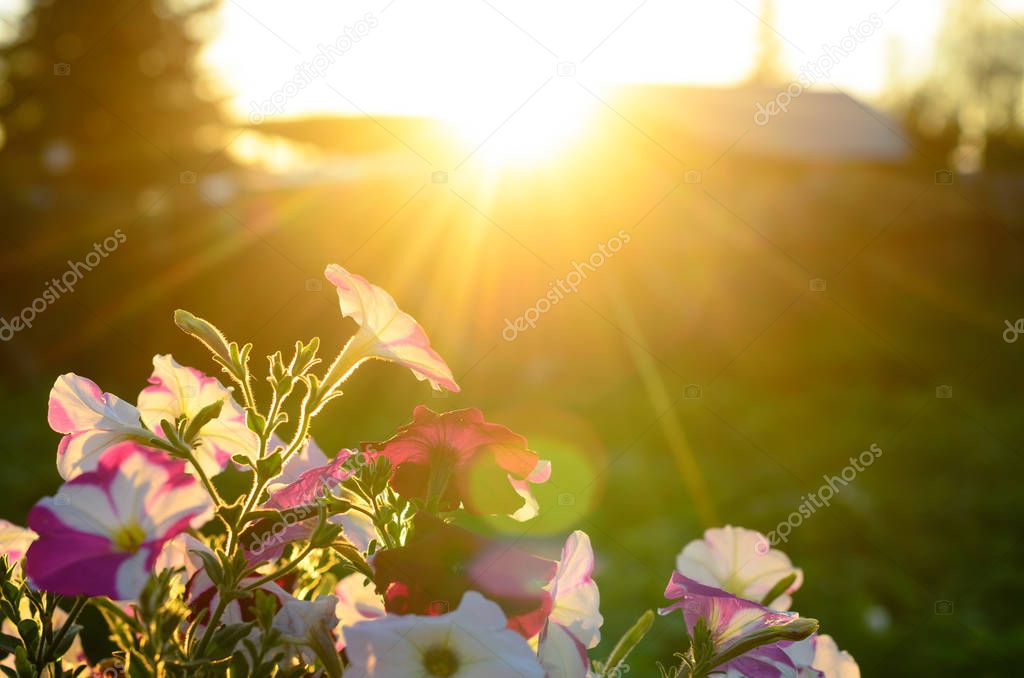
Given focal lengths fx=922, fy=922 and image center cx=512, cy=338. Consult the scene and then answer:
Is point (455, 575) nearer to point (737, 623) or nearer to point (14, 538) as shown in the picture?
point (737, 623)

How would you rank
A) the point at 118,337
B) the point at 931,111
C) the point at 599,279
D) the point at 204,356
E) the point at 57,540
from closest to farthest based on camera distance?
1. the point at 57,540
2. the point at 204,356
3. the point at 118,337
4. the point at 599,279
5. the point at 931,111

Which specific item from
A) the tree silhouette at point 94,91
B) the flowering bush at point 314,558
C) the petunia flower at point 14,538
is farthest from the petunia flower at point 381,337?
the tree silhouette at point 94,91

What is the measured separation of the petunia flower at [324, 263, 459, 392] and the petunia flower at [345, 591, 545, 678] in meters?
0.21

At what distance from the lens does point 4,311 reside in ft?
32.2

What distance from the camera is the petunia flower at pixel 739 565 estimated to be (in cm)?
95

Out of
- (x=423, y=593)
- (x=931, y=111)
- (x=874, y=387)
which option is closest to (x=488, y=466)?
(x=423, y=593)

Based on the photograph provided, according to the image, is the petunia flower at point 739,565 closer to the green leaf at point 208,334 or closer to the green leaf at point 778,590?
the green leaf at point 778,590

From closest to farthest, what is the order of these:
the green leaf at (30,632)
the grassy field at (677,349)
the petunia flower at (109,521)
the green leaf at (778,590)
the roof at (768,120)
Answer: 1. the petunia flower at (109,521)
2. the green leaf at (30,632)
3. the green leaf at (778,590)
4. the grassy field at (677,349)
5. the roof at (768,120)

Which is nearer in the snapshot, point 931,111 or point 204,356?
point 204,356

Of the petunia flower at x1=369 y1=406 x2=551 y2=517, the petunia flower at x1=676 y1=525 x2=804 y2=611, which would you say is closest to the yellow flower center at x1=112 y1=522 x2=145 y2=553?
the petunia flower at x1=369 y1=406 x2=551 y2=517

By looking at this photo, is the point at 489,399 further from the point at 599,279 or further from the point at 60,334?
the point at 60,334

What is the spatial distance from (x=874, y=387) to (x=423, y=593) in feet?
27.8

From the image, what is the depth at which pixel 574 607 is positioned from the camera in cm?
76

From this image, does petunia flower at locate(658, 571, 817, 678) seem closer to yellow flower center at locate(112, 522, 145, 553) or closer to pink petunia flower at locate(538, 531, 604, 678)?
pink petunia flower at locate(538, 531, 604, 678)
